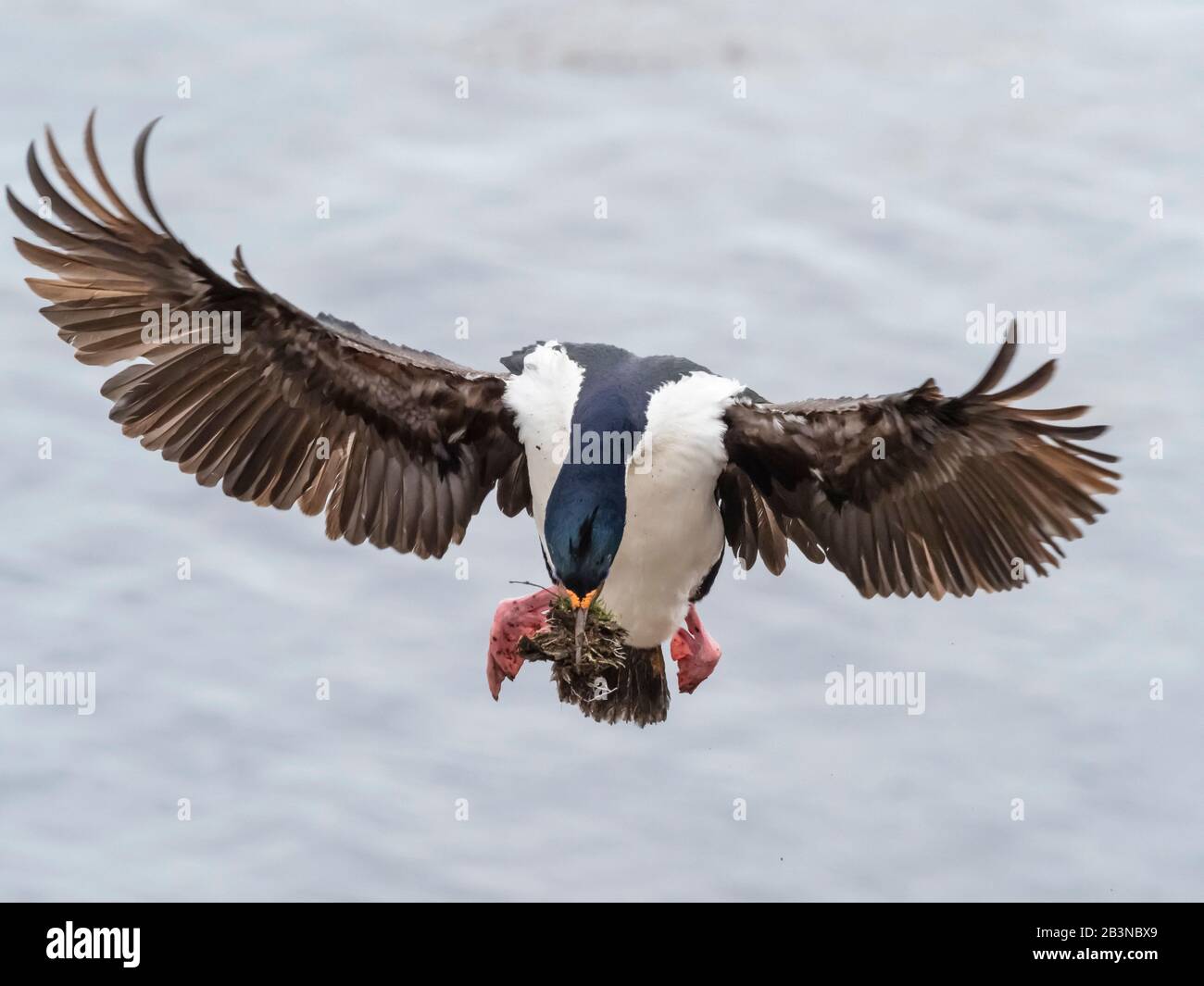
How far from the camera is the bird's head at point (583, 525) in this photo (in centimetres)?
1156

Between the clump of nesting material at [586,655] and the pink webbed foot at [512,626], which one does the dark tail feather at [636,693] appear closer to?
the clump of nesting material at [586,655]

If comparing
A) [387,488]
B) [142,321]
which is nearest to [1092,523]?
[387,488]

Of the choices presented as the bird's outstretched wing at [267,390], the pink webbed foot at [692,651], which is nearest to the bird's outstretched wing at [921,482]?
the pink webbed foot at [692,651]

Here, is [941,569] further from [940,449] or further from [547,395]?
[547,395]

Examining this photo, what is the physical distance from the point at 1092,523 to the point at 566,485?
2.65 m

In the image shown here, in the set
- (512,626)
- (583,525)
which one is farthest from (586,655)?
(512,626)

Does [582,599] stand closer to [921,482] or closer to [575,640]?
[575,640]

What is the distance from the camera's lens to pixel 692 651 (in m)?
13.4

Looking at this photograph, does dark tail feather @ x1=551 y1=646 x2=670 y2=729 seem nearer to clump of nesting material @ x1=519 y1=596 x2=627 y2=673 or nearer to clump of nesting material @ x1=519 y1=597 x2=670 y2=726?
clump of nesting material @ x1=519 y1=597 x2=670 y2=726

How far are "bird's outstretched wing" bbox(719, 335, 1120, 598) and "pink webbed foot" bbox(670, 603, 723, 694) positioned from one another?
2.93 feet

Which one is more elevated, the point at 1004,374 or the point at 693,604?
the point at 1004,374

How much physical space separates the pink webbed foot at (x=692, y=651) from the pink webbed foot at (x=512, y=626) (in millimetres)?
782

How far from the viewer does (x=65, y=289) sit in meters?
12.2

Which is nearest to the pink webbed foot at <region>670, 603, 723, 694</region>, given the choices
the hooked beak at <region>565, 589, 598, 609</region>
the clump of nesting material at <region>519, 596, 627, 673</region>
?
the clump of nesting material at <region>519, 596, 627, 673</region>
